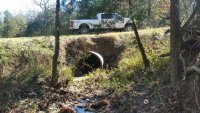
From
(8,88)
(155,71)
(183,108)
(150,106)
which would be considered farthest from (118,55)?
(183,108)

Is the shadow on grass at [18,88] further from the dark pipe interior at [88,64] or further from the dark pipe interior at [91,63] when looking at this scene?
the dark pipe interior at [91,63]

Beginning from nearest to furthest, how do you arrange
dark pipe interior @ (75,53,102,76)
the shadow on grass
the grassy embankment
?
the shadow on grass, the grassy embankment, dark pipe interior @ (75,53,102,76)

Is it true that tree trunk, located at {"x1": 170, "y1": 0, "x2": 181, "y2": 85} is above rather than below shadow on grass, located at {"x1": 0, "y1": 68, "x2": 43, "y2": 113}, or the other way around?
above

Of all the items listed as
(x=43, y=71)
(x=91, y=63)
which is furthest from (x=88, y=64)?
(x=43, y=71)

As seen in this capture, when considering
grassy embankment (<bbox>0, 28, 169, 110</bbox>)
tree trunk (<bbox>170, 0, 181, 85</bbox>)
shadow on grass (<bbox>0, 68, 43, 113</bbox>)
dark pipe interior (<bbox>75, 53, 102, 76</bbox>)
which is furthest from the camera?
dark pipe interior (<bbox>75, 53, 102, 76</bbox>)

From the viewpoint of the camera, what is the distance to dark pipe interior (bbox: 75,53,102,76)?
1955 centimetres

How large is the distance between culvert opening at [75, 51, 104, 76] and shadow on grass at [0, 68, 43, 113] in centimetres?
358

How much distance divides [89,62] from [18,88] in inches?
272

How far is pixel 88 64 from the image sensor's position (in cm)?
2041

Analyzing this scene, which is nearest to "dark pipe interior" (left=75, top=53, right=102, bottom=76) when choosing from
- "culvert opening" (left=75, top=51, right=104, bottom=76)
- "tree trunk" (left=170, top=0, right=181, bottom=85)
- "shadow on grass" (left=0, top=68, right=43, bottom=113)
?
"culvert opening" (left=75, top=51, right=104, bottom=76)

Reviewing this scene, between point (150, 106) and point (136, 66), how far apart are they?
18.8 ft

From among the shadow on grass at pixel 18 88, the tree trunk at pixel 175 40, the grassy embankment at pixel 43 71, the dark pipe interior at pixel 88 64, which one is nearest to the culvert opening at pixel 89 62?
the dark pipe interior at pixel 88 64

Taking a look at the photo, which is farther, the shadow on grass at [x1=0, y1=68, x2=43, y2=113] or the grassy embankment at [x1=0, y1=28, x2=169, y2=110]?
the grassy embankment at [x1=0, y1=28, x2=169, y2=110]

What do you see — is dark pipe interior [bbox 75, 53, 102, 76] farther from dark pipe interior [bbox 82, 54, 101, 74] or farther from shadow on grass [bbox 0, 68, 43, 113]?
shadow on grass [bbox 0, 68, 43, 113]
